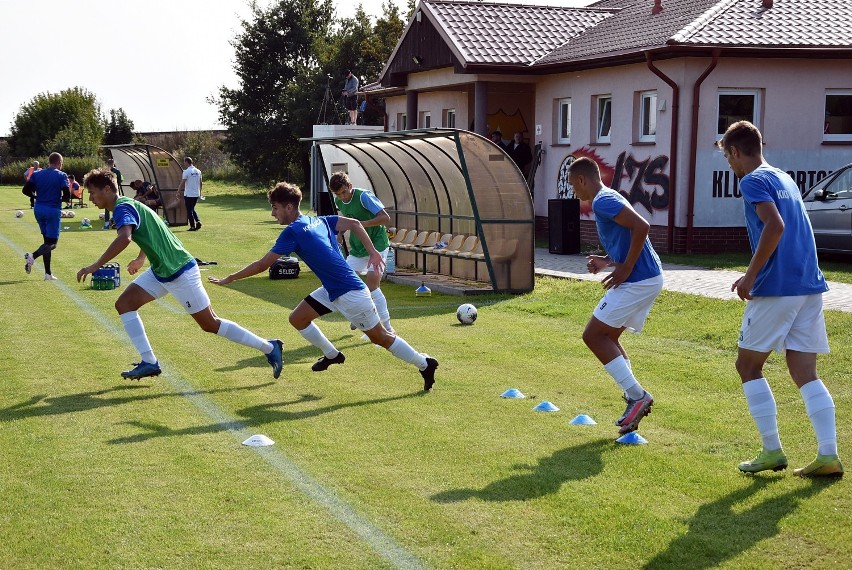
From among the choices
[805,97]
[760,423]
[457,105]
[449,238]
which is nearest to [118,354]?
[760,423]

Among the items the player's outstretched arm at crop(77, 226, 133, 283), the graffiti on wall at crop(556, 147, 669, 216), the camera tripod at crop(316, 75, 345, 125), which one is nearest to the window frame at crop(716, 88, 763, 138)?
the graffiti on wall at crop(556, 147, 669, 216)

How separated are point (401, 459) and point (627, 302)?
1905 millimetres

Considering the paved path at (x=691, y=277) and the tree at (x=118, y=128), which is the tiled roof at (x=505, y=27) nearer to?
the paved path at (x=691, y=277)

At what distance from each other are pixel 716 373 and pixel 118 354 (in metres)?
6.10

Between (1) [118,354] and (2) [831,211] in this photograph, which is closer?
(1) [118,354]

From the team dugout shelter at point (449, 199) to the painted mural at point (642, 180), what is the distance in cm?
375

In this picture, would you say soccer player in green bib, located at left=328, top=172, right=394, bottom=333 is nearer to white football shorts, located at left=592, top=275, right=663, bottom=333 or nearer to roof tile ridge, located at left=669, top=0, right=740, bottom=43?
white football shorts, located at left=592, top=275, right=663, bottom=333

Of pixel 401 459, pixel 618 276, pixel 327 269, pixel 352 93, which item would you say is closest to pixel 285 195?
pixel 327 269

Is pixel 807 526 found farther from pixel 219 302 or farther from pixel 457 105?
pixel 457 105

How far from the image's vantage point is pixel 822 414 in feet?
20.1

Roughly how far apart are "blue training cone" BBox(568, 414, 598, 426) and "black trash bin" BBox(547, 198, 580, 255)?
14.0 m

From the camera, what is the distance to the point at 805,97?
832 inches

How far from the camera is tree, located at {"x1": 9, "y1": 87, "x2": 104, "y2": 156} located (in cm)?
7656

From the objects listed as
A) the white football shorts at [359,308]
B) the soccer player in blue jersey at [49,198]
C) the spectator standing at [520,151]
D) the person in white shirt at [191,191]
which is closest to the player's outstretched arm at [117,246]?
the white football shorts at [359,308]
